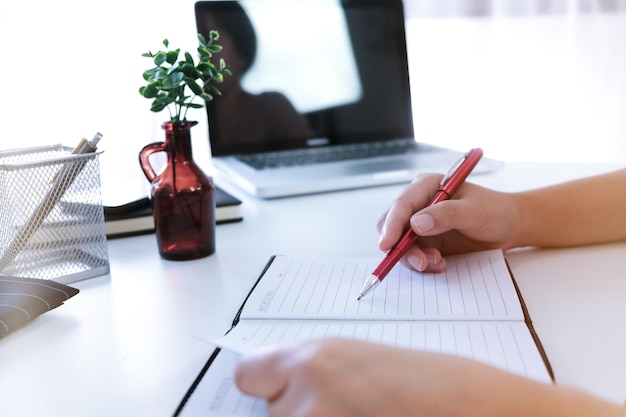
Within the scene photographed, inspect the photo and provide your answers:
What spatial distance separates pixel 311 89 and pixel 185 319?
2.46 feet

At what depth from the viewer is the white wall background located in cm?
138

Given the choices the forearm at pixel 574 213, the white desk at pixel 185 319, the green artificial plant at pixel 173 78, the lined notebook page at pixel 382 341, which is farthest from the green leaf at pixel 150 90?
the forearm at pixel 574 213

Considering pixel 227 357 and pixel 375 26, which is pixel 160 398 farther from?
pixel 375 26

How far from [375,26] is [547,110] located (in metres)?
0.79

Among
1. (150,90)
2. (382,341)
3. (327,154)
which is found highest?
(150,90)

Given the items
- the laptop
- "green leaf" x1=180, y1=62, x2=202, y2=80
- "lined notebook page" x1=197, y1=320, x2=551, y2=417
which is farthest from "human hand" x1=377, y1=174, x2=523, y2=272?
the laptop

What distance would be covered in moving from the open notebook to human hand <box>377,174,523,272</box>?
0.02 m

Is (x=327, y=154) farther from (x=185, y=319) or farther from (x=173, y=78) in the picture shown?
(x=185, y=319)

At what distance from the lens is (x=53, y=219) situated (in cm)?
69

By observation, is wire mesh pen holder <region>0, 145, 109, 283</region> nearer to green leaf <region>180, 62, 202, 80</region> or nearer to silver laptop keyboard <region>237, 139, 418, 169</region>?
green leaf <region>180, 62, 202, 80</region>

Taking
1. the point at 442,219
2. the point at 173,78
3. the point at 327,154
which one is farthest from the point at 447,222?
the point at 327,154

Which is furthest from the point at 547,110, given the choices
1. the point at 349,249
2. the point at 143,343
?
the point at 143,343

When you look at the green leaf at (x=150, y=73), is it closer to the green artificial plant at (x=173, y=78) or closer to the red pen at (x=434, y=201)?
the green artificial plant at (x=173, y=78)

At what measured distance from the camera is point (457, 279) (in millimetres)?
642
